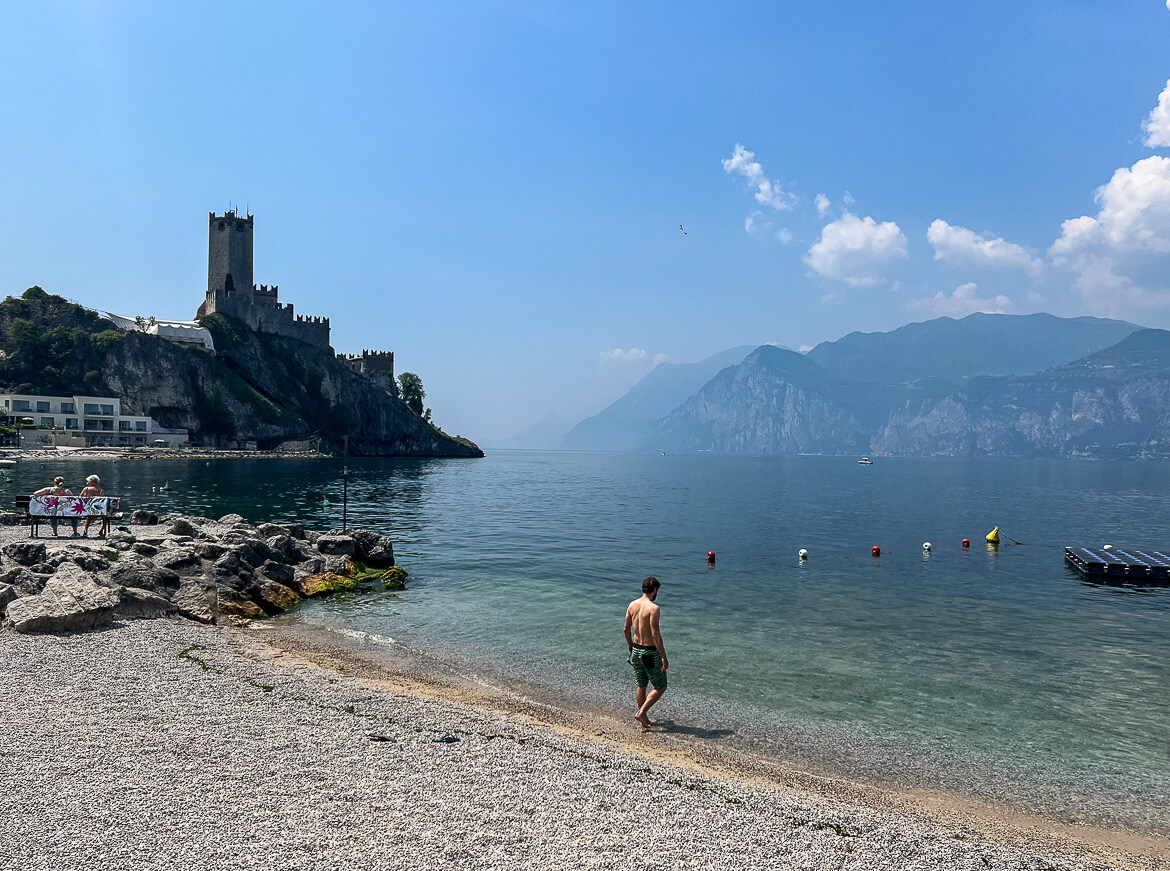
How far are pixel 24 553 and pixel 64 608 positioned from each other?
7674 millimetres

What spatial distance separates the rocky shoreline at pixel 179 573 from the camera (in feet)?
55.8

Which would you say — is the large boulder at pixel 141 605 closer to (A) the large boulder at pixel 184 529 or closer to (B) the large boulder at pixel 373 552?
(A) the large boulder at pixel 184 529

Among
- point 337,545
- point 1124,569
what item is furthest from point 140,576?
point 1124,569

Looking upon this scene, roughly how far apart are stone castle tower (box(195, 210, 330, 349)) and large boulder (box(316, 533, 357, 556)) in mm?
164486

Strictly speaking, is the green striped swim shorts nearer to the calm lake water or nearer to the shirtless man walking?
the shirtless man walking

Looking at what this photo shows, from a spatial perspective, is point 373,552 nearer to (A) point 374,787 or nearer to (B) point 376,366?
(A) point 374,787

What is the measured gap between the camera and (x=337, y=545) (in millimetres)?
29516

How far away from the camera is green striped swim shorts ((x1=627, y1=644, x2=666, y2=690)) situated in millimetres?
13039

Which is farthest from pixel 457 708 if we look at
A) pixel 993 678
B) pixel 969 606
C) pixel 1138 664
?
pixel 969 606

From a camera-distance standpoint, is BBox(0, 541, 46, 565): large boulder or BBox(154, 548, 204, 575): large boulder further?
BBox(154, 548, 204, 575): large boulder

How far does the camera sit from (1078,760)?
42.7 ft

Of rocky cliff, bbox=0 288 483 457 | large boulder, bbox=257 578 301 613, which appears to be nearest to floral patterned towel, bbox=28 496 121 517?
large boulder, bbox=257 578 301 613

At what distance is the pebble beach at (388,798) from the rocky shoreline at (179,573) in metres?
3.94

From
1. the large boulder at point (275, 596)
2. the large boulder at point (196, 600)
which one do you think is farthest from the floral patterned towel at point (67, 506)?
the large boulder at point (196, 600)
